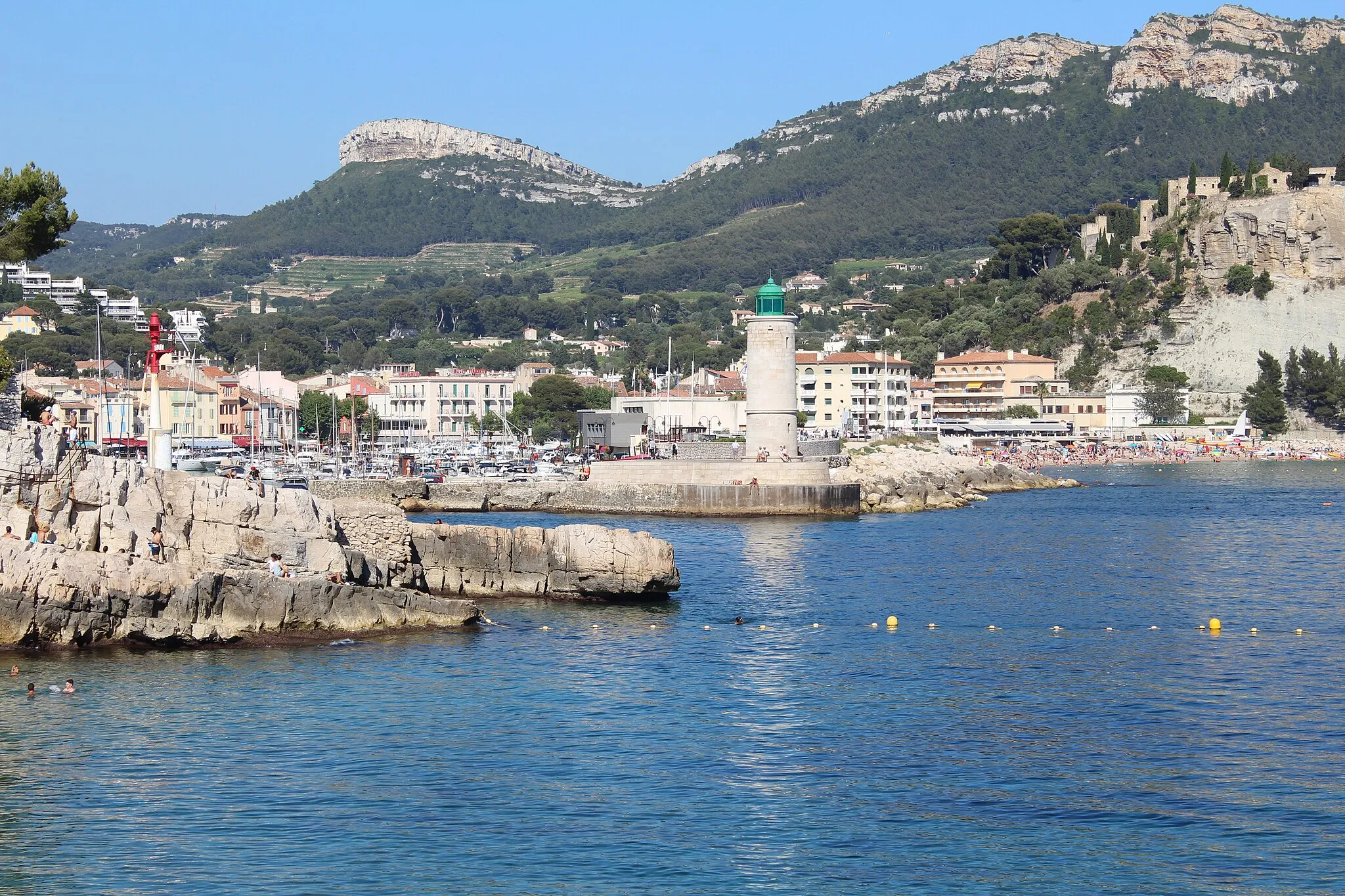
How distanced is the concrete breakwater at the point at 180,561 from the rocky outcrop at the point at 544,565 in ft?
6.11

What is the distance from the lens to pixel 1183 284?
116 metres

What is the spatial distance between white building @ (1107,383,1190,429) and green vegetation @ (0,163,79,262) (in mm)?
87552

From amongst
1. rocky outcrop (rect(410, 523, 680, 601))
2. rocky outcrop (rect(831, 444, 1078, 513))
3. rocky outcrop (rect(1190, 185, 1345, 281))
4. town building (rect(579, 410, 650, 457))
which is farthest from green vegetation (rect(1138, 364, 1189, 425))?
rocky outcrop (rect(410, 523, 680, 601))

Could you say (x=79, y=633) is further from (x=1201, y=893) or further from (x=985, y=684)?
(x=1201, y=893)

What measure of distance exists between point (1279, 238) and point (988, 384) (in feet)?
82.3

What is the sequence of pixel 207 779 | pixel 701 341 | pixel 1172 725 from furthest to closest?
1. pixel 701 341
2. pixel 1172 725
3. pixel 207 779

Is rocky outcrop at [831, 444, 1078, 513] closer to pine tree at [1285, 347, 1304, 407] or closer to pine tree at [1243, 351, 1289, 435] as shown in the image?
pine tree at [1243, 351, 1289, 435]

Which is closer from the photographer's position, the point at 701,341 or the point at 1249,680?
the point at 1249,680

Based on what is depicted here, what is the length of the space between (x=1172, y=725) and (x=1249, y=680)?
382cm

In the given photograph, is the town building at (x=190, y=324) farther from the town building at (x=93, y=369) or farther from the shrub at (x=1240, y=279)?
the shrub at (x=1240, y=279)

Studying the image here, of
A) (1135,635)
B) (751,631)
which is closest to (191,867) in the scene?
(751,631)

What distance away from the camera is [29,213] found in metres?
33.1

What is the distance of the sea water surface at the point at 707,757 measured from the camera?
15.8 m

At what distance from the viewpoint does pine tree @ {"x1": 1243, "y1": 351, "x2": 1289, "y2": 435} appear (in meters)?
107
